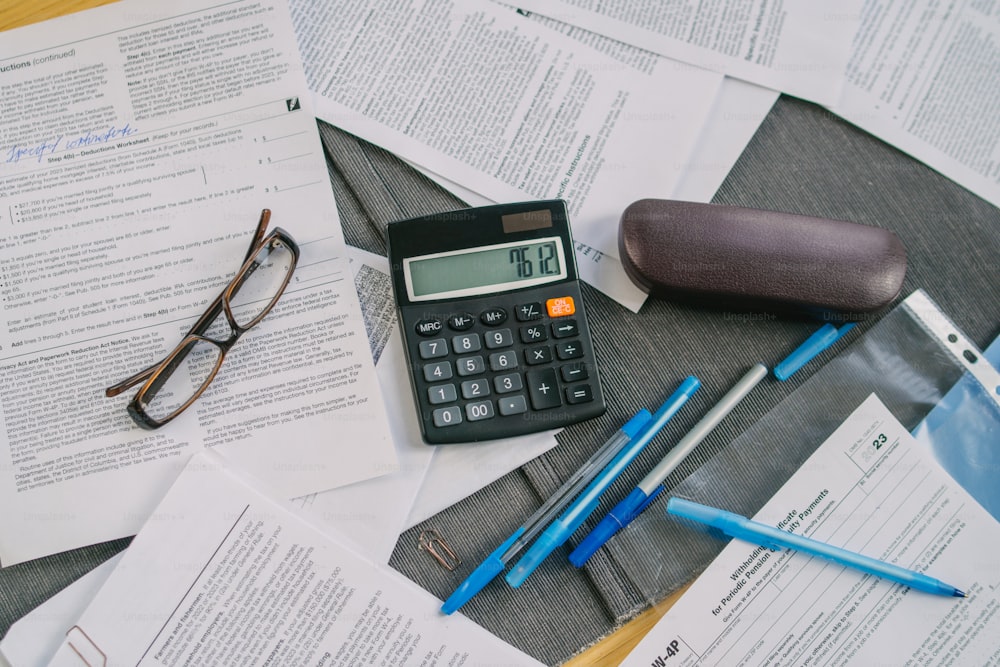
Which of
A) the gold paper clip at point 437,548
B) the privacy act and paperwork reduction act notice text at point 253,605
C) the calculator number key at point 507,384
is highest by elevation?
the calculator number key at point 507,384

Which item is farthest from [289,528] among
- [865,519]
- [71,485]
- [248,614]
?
[865,519]

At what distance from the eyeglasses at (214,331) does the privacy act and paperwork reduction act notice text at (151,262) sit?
12mm

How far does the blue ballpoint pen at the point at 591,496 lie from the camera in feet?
1.67

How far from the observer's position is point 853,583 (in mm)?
518

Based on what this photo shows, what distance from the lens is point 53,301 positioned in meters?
0.55

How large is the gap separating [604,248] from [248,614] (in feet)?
1.21

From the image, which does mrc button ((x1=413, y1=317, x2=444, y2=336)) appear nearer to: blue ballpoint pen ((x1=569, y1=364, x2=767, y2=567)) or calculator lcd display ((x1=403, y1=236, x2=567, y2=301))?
calculator lcd display ((x1=403, y1=236, x2=567, y2=301))

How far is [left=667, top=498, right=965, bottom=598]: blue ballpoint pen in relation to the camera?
0.51m

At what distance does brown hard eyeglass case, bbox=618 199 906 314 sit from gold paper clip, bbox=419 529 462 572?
0.24 meters

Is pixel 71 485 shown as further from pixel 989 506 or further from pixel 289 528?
pixel 989 506

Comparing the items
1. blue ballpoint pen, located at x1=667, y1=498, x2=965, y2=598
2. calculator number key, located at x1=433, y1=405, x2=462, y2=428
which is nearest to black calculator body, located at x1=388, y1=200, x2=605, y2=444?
calculator number key, located at x1=433, y1=405, x2=462, y2=428

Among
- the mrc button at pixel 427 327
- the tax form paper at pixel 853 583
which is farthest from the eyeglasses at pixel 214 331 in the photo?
the tax form paper at pixel 853 583

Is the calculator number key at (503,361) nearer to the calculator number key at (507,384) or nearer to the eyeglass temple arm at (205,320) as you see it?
the calculator number key at (507,384)

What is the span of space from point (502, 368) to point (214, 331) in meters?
0.22
